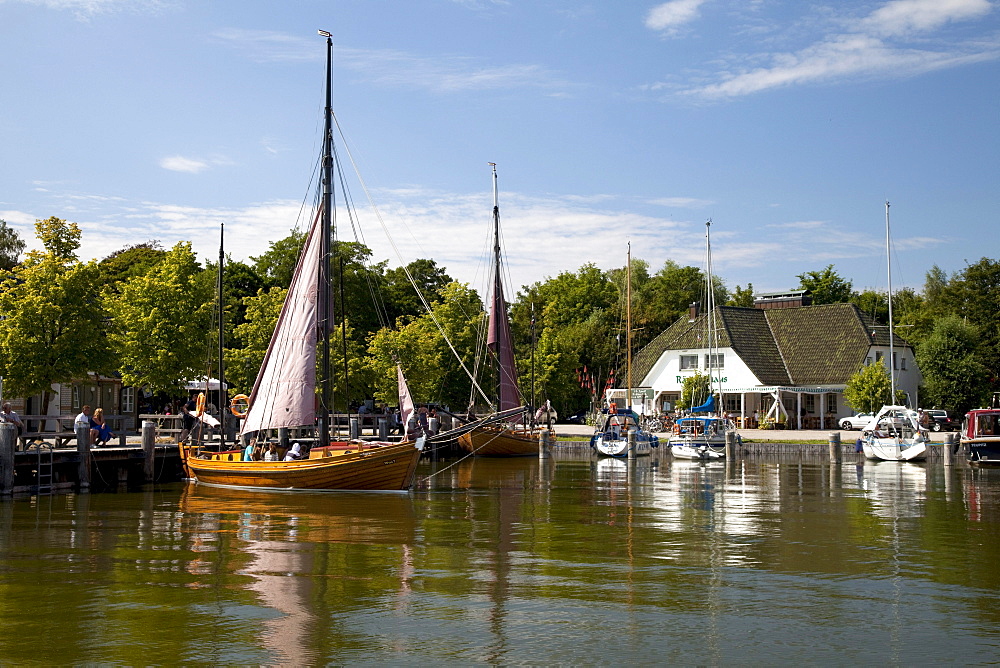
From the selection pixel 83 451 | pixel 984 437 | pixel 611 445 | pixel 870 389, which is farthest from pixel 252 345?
pixel 984 437

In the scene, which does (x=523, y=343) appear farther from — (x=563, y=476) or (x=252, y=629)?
(x=252, y=629)

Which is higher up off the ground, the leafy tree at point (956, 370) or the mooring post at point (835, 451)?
the leafy tree at point (956, 370)

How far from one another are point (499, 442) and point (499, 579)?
117 ft

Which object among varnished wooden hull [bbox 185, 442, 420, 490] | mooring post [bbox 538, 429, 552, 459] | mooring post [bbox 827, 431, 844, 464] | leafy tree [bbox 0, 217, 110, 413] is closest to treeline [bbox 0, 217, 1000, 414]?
leafy tree [bbox 0, 217, 110, 413]

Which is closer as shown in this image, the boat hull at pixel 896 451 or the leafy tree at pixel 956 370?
the boat hull at pixel 896 451

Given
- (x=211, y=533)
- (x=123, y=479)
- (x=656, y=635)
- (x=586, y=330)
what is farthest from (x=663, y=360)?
(x=656, y=635)

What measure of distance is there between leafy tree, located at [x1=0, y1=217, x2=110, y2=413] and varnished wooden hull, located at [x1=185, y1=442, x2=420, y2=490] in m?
11.1

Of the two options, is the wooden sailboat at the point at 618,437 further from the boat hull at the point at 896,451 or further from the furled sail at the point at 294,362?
the furled sail at the point at 294,362

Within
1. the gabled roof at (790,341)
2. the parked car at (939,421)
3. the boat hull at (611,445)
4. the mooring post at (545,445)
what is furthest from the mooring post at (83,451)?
the gabled roof at (790,341)

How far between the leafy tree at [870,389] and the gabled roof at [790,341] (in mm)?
5449

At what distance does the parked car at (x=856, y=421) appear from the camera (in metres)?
63.2

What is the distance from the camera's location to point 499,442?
5281 centimetres

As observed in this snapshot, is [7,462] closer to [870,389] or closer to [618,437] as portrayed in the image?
[618,437]

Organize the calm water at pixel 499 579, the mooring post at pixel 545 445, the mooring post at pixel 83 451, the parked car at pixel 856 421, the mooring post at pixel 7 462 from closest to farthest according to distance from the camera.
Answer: the calm water at pixel 499 579 < the mooring post at pixel 7 462 < the mooring post at pixel 83 451 < the mooring post at pixel 545 445 < the parked car at pixel 856 421
